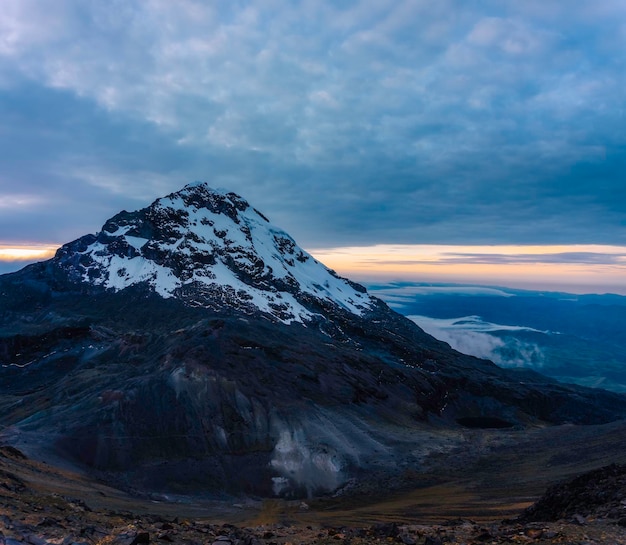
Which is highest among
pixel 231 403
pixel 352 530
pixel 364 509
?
pixel 352 530

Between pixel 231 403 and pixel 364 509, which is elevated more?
pixel 231 403

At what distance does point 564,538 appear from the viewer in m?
21.0

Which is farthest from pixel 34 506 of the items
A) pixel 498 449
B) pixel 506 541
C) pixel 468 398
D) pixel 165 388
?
pixel 468 398

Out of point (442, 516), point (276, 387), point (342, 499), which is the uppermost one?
point (276, 387)

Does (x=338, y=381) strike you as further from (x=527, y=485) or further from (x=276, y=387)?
(x=527, y=485)

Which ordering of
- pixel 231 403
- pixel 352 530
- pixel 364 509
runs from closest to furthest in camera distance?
pixel 352 530 < pixel 364 509 < pixel 231 403

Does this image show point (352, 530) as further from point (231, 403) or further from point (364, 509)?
point (231, 403)

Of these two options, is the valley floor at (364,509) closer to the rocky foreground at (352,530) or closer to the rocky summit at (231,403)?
the rocky foreground at (352,530)

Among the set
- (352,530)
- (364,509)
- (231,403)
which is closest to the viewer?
(352,530)

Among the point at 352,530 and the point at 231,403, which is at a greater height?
the point at 352,530

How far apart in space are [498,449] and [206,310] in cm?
11565

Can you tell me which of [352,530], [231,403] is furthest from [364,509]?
[231,403]

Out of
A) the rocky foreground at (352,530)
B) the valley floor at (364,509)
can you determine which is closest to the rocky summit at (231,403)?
the valley floor at (364,509)

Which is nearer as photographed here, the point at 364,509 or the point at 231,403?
the point at 364,509
